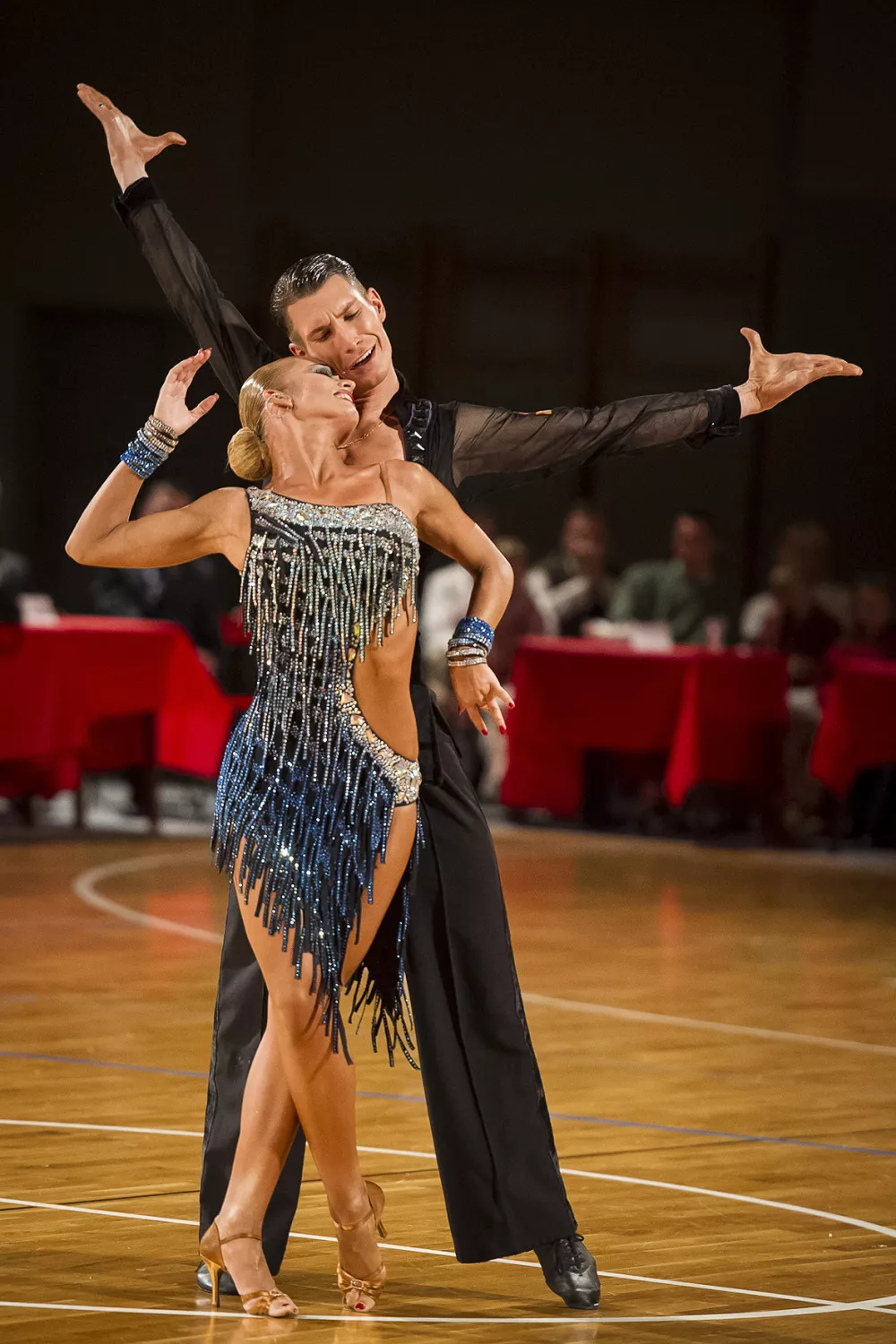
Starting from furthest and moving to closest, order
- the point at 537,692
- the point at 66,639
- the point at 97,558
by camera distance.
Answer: the point at 537,692, the point at 66,639, the point at 97,558

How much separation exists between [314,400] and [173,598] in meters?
7.23

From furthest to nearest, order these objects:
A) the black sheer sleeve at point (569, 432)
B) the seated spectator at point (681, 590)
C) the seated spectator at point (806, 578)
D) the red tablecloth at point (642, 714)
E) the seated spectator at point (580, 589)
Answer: the seated spectator at point (580, 589) < the seated spectator at point (681, 590) < the seated spectator at point (806, 578) < the red tablecloth at point (642, 714) < the black sheer sleeve at point (569, 432)

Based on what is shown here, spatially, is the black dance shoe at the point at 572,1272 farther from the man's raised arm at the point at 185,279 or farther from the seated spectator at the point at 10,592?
the seated spectator at the point at 10,592

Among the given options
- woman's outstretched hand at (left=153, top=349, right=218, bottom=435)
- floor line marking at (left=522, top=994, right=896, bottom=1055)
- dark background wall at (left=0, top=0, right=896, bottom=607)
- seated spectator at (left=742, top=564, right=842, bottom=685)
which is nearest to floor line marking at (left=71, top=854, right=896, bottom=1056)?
floor line marking at (left=522, top=994, right=896, bottom=1055)

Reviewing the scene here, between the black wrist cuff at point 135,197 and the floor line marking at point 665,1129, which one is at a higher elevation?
the black wrist cuff at point 135,197

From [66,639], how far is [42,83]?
5087 mm

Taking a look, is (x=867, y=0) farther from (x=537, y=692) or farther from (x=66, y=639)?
(x=66, y=639)

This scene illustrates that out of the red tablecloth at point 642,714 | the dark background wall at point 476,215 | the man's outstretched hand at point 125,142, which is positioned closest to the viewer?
the man's outstretched hand at point 125,142

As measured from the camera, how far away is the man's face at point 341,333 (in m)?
3.09

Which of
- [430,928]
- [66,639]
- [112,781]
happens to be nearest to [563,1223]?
[430,928]

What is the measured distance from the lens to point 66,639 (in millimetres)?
8648

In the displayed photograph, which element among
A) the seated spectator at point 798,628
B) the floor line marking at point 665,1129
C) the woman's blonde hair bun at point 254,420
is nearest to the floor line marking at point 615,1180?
the floor line marking at point 665,1129

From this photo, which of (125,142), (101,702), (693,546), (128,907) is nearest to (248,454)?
(125,142)

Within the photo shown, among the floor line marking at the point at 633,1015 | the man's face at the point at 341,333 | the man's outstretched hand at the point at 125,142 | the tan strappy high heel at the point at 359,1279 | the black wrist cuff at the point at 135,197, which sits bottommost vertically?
the floor line marking at the point at 633,1015
